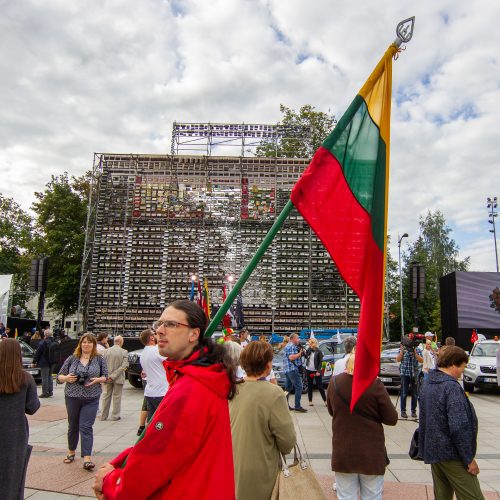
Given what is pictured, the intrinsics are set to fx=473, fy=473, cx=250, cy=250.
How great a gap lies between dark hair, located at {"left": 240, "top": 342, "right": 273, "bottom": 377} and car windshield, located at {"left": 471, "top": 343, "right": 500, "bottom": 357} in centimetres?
1483

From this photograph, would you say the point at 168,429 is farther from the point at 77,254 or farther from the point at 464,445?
the point at 77,254

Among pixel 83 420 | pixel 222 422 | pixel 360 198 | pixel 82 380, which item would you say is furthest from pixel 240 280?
pixel 83 420

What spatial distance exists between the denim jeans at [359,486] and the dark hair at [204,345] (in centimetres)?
212

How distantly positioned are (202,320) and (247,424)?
4.68 ft

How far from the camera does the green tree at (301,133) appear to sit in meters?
33.3

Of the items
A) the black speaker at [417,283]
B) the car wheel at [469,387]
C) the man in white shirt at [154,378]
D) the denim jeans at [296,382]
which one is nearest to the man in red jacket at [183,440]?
the man in white shirt at [154,378]

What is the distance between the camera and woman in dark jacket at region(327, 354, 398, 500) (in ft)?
12.0

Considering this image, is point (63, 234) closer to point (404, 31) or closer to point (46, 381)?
point (46, 381)

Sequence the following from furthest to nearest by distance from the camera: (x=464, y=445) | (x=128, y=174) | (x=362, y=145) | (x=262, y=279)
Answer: (x=128, y=174) < (x=262, y=279) < (x=464, y=445) < (x=362, y=145)

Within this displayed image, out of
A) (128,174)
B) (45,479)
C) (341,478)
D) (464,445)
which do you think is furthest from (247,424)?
(128,174)

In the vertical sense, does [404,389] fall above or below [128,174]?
below

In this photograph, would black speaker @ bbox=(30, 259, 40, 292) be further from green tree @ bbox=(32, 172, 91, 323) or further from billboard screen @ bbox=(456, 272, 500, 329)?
billboard screen @ bbox=(456, 272, 500, 329)

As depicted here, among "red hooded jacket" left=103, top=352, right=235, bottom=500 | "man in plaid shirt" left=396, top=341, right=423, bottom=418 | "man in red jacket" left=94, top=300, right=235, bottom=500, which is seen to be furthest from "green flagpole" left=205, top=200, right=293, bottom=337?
"man in plaid shirt" left=396, top=341, right=423, bottom=418

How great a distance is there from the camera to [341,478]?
149 inches
